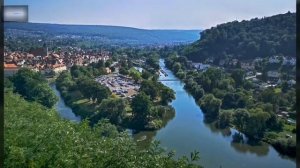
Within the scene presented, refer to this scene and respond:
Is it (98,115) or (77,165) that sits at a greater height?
(77,165)

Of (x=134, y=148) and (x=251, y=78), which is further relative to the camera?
(x=251, y=78)

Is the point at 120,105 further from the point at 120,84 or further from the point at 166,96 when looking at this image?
the point at 120,84

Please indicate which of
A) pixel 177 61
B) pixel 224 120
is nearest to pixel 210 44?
pixel 177 61

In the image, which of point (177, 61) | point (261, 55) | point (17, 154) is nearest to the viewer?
point (17, 154)

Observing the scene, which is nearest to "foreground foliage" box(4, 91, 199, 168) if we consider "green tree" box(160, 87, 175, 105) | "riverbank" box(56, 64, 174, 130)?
"riverbank" box(56, 64, 174, 130)

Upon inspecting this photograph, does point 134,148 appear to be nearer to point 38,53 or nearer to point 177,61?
point 38,53
